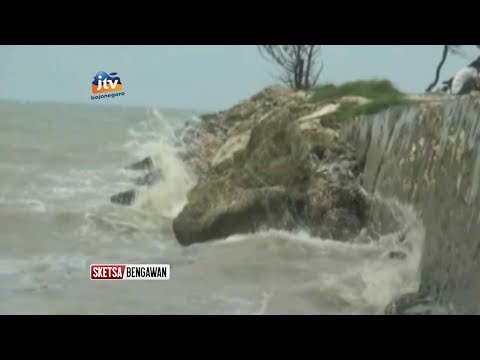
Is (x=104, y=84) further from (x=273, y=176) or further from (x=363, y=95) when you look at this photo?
(x=363, y=95)

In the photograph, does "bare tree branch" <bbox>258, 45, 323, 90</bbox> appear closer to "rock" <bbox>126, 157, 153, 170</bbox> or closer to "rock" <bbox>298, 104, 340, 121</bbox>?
"rock" <bbox>298, 104, 340, 121</bbox>

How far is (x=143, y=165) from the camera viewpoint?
3412 millimetres

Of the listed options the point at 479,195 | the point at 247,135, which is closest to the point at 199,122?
the point at 247,135

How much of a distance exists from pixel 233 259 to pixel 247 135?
72 centimetres

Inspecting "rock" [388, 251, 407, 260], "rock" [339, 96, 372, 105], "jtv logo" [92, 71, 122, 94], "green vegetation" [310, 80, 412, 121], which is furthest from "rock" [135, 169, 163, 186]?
"rock" [388, 251, 407, 260]

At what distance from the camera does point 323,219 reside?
3.34m

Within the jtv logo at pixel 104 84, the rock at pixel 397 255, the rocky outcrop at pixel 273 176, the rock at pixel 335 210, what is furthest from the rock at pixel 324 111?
the jtv logo at pixel 104 84

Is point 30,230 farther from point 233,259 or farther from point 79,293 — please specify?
point 233,259

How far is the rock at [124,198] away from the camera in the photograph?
335cm

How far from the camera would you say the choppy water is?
300cm

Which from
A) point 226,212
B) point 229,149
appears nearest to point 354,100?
point 229,149

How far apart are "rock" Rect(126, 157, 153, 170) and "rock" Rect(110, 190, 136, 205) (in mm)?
131

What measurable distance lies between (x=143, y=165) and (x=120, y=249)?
1.67ft

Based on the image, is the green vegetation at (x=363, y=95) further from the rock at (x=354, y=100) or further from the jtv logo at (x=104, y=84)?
the jtv logo at (x=104, y=84)
